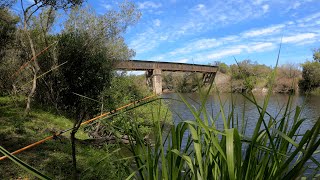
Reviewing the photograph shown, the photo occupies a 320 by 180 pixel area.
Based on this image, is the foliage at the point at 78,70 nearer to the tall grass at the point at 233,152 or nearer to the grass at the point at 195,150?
the grass at the point at 195,150

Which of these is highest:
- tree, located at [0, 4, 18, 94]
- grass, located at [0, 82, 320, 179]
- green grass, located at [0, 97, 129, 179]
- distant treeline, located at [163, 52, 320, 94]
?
tree, located at [0, 4, 18, 94]

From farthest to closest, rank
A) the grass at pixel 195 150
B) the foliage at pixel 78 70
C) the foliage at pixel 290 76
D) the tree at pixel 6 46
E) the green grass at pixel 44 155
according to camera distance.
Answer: the foliage at pixel 78 70 < the tree at pixel 6 46 < the green grass at pixel 44 155 < the foliage at pixel 290 76 < the grass at pixel 195 150

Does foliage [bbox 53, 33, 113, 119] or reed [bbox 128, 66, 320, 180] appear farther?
foliage [bbox 53, 33, 113, 119]

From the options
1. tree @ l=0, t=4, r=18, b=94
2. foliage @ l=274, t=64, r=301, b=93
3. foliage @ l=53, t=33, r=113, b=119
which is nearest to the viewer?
foliage @ l=274, t=64, r=301, b=93

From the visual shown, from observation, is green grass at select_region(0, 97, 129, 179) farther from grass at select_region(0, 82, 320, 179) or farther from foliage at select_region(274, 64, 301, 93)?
foliage at select_region(274, 64, 301, 93)

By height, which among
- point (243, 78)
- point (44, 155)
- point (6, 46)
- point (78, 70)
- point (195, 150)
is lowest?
point (44, 155)

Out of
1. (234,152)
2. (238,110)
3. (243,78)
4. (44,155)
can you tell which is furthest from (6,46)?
(234,152)

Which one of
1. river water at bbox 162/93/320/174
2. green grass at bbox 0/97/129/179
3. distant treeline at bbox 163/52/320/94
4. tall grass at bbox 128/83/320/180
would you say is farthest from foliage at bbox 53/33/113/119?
tall grass at bbox 128/83/320/180

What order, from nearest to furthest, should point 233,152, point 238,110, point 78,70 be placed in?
1. point 233,152
2. point 238,110
3. point 78,70

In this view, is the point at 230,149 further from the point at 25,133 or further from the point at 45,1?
the point at 45,1

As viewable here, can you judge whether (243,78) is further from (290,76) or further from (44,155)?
(44,155)

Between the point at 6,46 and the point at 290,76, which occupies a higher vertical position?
the point at 6,46

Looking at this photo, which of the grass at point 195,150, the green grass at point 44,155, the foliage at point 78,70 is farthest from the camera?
the foliage at point 78,70

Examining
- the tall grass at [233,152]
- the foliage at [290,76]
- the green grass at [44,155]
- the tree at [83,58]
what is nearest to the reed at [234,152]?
the tall grass at [233,152]
